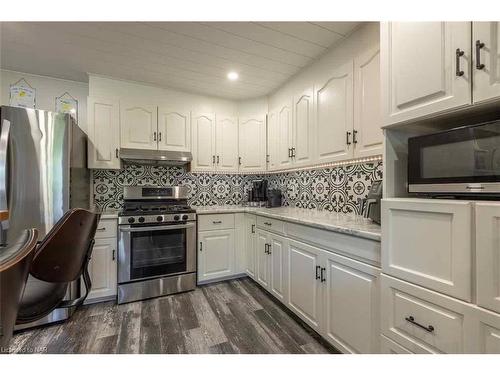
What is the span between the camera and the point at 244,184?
10.9 ft

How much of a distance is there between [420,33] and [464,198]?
0.72 metres

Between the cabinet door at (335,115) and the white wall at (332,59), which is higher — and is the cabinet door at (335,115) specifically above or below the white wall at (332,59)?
below

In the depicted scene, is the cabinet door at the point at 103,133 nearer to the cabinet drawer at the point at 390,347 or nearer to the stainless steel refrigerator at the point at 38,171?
the stainless steel refrigerator at the point at 38,171

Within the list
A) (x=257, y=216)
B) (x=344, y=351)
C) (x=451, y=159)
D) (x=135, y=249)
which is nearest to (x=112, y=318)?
(x=135, y=249)

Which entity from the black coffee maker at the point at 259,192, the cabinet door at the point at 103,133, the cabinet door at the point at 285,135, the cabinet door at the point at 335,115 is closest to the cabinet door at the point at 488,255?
the cabinet door at the point at 335,115

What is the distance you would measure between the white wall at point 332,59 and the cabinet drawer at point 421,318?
151 cm

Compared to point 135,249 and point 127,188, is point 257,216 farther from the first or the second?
point 127,188

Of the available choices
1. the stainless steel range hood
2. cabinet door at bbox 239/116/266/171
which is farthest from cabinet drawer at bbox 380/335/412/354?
the stainless steel range hood

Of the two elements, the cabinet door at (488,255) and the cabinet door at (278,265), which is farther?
the cabinet door at (278,265)

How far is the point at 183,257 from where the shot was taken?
241 centimetres

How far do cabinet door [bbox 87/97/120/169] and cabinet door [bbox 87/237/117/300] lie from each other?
83 centimetres

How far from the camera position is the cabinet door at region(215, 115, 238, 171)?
2.92m

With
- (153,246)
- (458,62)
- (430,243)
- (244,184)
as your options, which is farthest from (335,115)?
(153,246)

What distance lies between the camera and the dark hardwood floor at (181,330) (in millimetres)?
1517
